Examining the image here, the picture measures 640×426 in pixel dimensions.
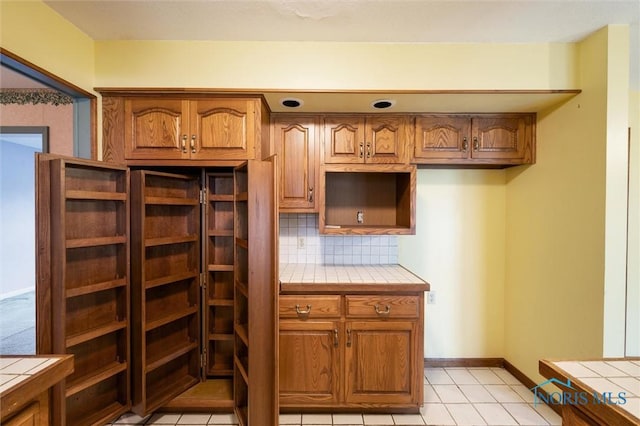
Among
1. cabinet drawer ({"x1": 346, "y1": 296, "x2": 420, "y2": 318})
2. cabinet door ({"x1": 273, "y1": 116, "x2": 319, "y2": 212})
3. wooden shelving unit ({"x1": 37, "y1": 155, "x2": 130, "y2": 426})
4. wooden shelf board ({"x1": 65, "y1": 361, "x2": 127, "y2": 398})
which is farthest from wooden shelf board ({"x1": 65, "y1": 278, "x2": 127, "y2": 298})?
cabinet drawer ({"x1": 346, "y1": 296, "x2": 420, "y2": 318})

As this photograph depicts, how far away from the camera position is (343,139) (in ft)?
7.18

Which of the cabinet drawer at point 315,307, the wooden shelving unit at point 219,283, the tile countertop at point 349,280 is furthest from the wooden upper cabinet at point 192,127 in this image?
the cabinet drawer at point 315,307

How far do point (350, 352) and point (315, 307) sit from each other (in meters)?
0.37

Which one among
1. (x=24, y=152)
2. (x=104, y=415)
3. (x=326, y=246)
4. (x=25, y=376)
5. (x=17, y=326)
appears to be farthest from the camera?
(x=24, y=152)

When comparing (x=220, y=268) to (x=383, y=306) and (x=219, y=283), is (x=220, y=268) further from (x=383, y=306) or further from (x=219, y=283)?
(x=383, y=306)

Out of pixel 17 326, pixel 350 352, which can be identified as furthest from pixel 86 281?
pixel 17 326

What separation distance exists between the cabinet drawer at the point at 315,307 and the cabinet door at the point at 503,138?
1.55 m

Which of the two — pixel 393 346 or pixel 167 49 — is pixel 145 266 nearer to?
pixel 167 49

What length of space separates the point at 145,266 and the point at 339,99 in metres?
1.70

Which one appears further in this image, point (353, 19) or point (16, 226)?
point (16, 226)

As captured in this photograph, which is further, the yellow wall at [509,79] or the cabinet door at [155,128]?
the cabinet door at [155,128]

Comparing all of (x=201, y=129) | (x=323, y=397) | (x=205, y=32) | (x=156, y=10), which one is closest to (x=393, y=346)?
(x=323, y=397)

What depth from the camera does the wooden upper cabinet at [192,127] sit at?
1.87m

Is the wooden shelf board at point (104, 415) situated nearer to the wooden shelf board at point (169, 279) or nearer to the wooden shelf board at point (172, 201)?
the wooden shelf board at point (169, 279)
